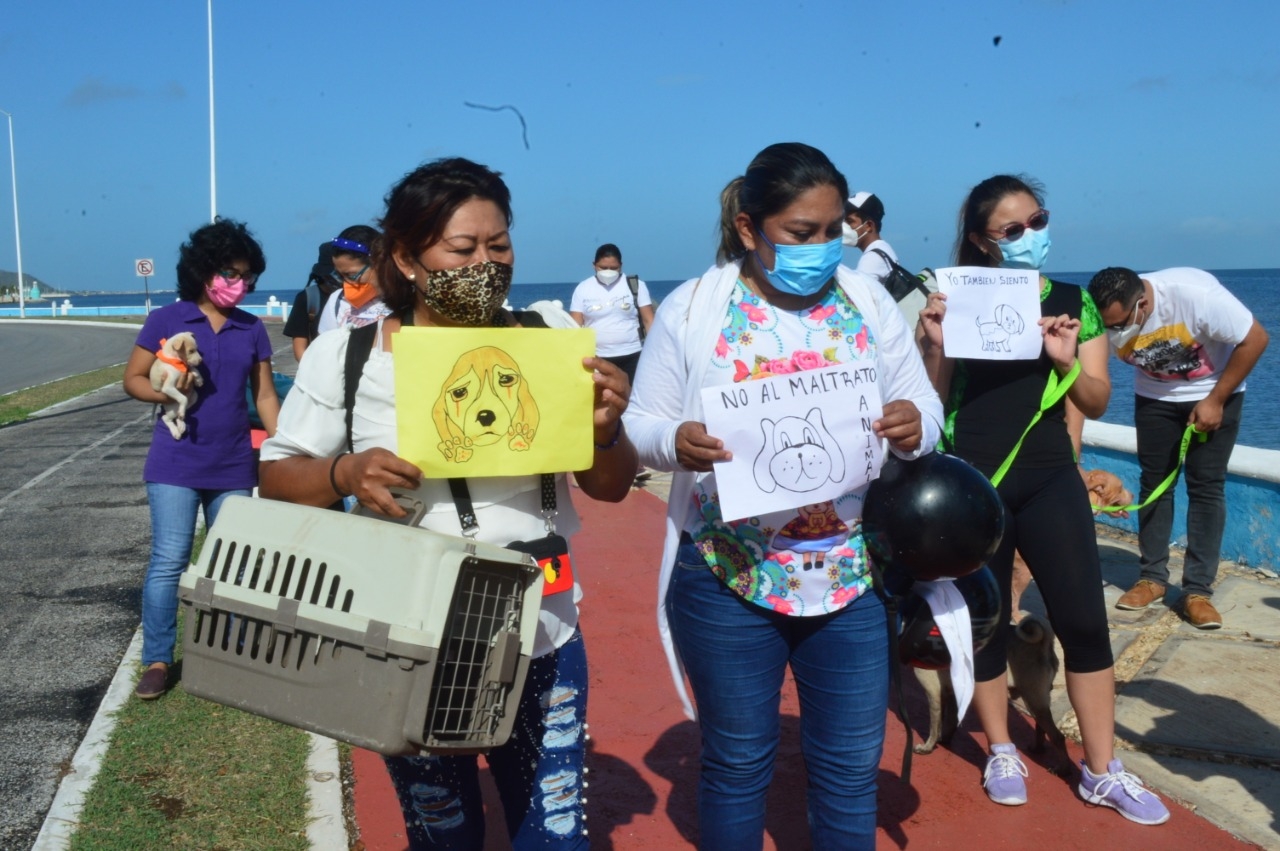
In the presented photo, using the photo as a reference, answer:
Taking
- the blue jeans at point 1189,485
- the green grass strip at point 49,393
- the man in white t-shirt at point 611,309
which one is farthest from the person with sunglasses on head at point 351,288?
the green grass strip at point 49,393

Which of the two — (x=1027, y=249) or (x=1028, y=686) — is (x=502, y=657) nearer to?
(x=1027, y=249)

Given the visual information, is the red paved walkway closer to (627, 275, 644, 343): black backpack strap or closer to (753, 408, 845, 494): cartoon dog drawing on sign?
(753, 408, 845, 494): cartoon dog drawing on sign

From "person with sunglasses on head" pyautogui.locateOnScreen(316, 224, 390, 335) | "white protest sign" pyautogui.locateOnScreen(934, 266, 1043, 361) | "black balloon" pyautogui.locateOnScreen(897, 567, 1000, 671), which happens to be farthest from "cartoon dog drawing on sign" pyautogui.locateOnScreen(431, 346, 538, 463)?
"person with sunglasses on head" pyautogui.locateOnScreen(316, 224, 390, 335)

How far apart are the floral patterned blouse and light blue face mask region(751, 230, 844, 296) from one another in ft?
0.33

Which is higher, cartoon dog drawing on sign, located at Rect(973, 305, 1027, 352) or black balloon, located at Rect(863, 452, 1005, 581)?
cartoon dog drawing on sign, located at Rect(973, 305, 1027, 352)

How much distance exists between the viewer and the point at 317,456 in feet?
9.10

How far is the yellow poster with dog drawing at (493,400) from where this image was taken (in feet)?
8.54

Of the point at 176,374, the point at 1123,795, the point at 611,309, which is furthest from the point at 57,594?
the point at 1123,795

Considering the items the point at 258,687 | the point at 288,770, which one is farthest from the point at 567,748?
the point at 288,770

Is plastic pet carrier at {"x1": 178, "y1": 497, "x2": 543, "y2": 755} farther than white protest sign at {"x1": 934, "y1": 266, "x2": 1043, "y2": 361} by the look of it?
No

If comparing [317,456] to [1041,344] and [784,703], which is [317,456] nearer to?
[1041,344]

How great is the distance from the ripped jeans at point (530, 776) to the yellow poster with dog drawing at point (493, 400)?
0.49 m

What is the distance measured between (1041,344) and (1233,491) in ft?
15.1

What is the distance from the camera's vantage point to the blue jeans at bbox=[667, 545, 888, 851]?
3.12 meters
